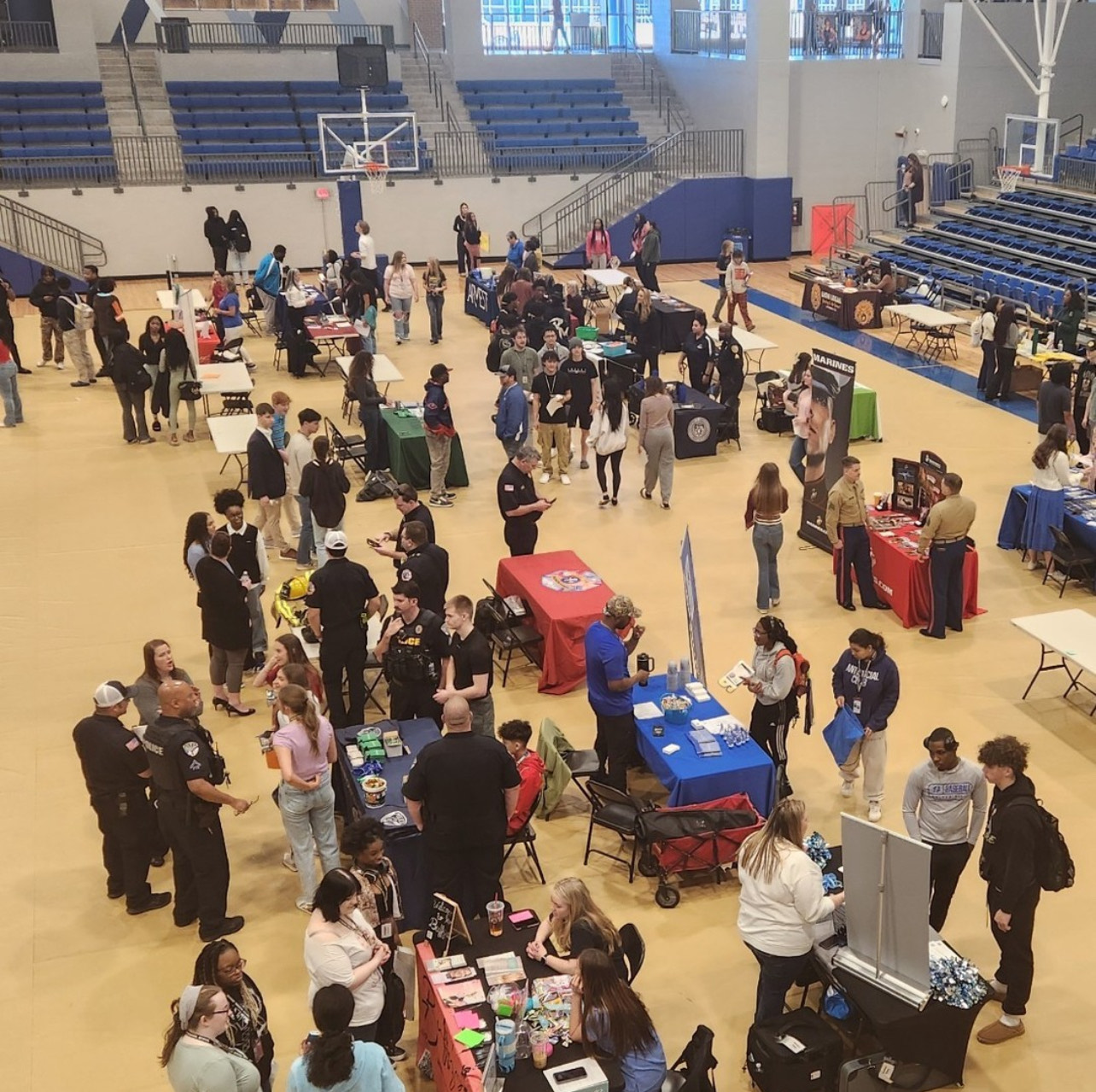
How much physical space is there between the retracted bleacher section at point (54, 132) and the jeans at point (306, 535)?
1752 cm

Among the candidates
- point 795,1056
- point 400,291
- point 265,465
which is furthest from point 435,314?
point 795,1056

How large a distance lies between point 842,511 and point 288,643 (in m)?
5.06

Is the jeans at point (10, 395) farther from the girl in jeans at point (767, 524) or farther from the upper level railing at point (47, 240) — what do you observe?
the girl in jeans at point (767, 524)

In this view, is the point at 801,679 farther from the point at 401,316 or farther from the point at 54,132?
the point at 54,132

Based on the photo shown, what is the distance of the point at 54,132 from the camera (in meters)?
26.9

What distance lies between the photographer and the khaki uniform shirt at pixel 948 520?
10141 mm

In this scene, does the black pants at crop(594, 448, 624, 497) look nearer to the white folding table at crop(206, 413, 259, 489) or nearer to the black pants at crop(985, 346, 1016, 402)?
the white folding table at crop(206, 413, 259, 489)

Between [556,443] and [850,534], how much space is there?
431 centimetres

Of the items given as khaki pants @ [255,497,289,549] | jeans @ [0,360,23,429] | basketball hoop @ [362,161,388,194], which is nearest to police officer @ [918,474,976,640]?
khaki pants @ [255,497,289,549]

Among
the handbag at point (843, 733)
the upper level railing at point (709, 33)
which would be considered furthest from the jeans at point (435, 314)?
the handbag at point (843, 733)

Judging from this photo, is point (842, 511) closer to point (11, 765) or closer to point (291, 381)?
point (11, 765)

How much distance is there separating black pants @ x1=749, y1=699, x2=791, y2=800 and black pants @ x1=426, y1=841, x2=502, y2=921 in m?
2.13

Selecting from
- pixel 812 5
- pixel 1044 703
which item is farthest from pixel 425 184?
pixel 1044 703

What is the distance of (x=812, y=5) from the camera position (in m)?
28.7
